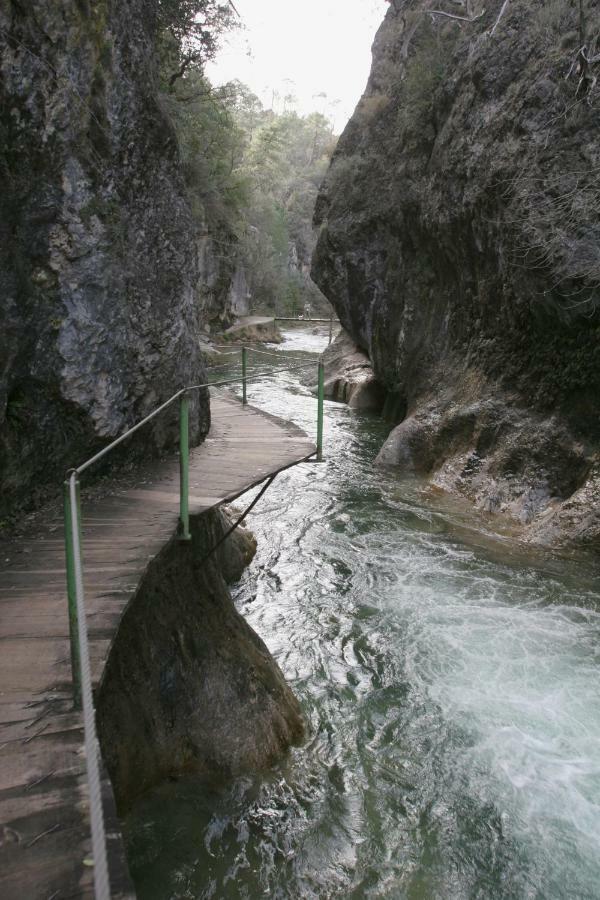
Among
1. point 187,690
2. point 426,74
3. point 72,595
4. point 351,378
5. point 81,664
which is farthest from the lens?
point 351,378

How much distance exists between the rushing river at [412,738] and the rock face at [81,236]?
295 cm

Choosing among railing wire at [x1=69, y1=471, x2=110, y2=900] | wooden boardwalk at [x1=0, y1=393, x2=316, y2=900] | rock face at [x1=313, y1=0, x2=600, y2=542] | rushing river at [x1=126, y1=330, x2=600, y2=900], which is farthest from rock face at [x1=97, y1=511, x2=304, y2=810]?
rock face at [x1=313, y1=0, x2=600, y2=542]

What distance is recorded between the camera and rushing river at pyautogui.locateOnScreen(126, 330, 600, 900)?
14.8 ft

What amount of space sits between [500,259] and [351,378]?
10.1 m

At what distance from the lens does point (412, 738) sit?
590 centimetres

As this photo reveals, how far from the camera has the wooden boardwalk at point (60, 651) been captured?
2303 millimetres

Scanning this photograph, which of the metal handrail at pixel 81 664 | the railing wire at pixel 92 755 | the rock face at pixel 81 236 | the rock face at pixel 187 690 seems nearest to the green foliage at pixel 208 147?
the rock face at pixel 81 236

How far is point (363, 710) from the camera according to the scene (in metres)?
6.29

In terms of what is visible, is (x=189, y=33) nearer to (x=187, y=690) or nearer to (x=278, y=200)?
(x=187, y=690)

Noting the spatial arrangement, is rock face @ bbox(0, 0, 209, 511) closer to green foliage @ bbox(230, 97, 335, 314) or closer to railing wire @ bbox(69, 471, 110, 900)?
railing wire @ bbox(69, 471, 110, 900)

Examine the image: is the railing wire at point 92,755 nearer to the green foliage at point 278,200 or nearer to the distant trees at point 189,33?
the distant trees at point 189,33

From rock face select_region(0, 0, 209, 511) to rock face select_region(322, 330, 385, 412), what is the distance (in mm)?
13314

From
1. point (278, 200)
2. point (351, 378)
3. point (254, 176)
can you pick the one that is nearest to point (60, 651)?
point (351, 378)

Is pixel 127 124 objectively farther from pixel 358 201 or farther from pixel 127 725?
pixel 358 201
